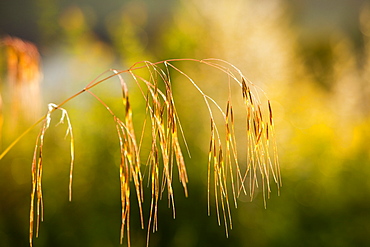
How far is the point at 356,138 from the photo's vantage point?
271cm

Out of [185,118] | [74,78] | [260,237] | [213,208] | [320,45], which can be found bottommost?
[260,237]

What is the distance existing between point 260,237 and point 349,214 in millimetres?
471

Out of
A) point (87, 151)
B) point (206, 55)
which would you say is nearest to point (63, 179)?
point (87, 151)

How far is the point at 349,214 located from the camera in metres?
2.48

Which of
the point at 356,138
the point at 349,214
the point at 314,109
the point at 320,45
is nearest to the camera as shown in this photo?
the point at 349,214

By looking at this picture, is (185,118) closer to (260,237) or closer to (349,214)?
(260,237)

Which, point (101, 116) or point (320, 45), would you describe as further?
point (320, 45)

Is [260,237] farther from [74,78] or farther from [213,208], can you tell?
[74,78]

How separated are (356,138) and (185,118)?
3.18ft

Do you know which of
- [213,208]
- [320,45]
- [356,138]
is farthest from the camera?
[320,45]

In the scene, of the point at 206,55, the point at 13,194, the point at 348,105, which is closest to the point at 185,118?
the point at 206,55

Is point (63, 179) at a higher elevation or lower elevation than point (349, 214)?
higher

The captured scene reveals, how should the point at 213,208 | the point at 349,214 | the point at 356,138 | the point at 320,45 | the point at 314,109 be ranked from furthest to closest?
the point at 320,45, the point at 314,109, the point at 356,138, the point at 349,214, the point at 213,208

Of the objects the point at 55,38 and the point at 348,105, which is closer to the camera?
the point at 55,38
